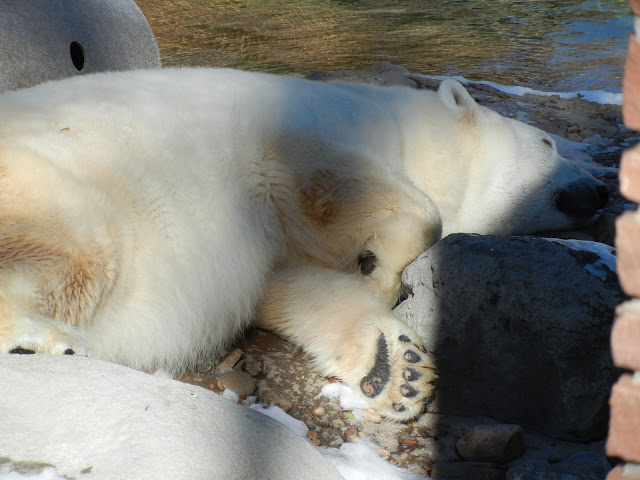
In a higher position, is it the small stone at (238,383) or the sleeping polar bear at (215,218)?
the sleeping polar bear at (215,218)

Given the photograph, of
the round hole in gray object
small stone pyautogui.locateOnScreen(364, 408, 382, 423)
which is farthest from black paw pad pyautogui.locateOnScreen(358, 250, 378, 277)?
the round hole in gray object

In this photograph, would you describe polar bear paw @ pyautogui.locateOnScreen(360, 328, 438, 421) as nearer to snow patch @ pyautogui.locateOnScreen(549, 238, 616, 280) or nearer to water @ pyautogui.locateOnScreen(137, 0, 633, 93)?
snow patch @ pyautogui.locateOnScreen(549, 238, 616, 280)

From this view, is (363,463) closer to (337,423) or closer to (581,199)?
(337,423)

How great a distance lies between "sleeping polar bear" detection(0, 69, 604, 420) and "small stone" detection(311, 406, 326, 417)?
0.15 metres

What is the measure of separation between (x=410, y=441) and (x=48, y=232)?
1.32 meters

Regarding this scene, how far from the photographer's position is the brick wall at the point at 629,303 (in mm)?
867

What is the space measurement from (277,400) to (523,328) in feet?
2.83

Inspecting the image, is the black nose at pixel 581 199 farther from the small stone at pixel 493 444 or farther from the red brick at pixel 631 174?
the red brick at pixel 631 174

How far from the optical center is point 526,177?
141 inches

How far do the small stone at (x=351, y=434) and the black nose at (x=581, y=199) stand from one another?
1.85m

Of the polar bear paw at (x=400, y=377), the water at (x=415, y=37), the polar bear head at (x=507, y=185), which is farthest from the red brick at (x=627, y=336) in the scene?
the water at (x=415, y=37)

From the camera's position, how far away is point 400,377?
7.83 ft

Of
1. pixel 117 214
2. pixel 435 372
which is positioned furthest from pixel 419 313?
pixel 117 214

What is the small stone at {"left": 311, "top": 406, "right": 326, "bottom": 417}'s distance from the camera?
2393mm
